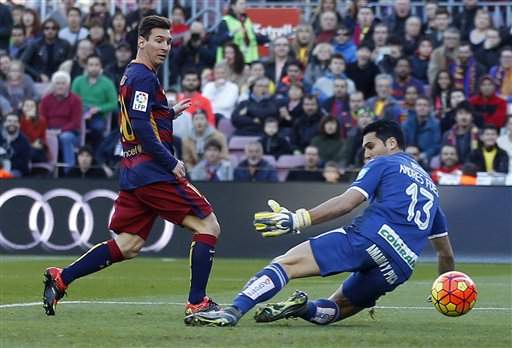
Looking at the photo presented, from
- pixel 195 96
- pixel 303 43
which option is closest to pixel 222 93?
pixel 195 96

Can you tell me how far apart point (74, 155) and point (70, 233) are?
2.77 meters

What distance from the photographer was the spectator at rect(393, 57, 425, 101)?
21.9m

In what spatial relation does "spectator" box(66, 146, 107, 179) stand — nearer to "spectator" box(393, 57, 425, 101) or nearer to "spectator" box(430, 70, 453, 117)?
"spectator" box(393, 57, 425, 101)

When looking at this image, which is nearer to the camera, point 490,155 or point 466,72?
point 490,155

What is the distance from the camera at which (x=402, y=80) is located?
22156mm

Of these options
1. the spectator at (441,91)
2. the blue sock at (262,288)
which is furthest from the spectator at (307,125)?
the blue sock at (262,288)

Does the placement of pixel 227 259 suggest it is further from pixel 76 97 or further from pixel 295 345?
pixel 295 345

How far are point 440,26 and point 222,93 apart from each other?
403 cm

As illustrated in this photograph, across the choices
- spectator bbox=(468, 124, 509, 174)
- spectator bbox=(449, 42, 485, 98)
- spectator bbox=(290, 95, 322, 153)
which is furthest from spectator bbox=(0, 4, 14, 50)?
spectator bbox=(468, 124, 509, 174)

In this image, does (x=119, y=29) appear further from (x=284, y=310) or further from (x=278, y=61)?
(x=284, y=310)

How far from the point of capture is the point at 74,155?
21.8 meters

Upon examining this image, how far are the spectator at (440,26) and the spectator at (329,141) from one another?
10.00ft

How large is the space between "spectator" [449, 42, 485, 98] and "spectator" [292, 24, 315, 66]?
8.99 feet

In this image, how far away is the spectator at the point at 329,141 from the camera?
20.9 m
